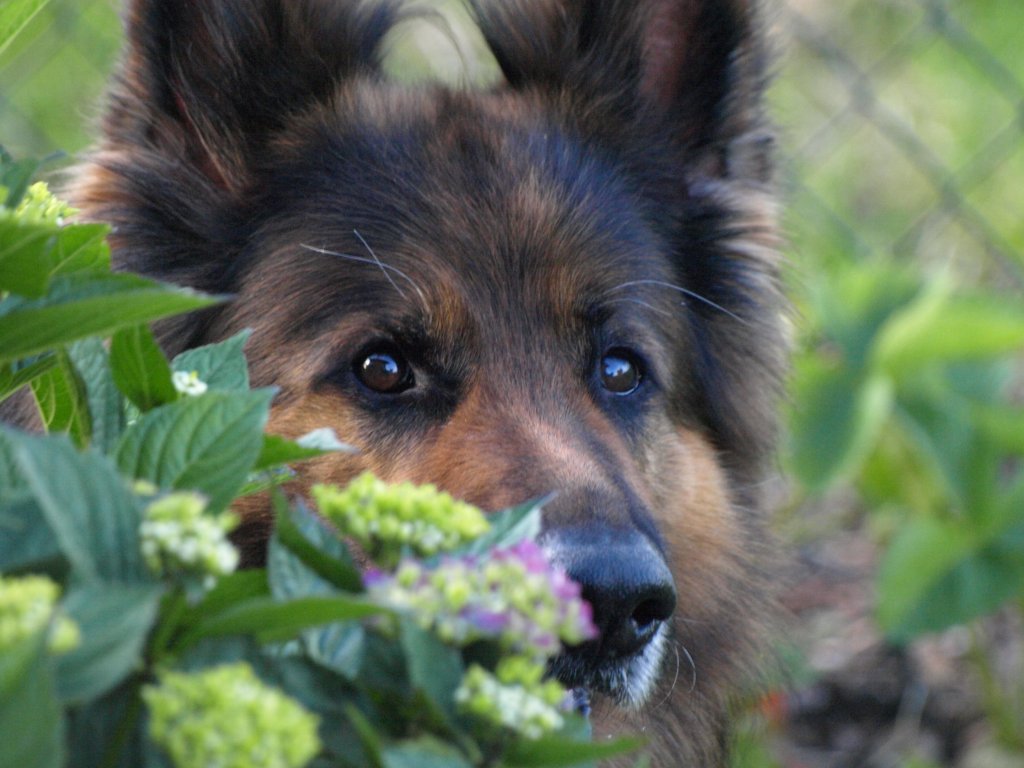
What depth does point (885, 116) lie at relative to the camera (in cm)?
543

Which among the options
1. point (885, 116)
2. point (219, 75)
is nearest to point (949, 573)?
point (219, 75)

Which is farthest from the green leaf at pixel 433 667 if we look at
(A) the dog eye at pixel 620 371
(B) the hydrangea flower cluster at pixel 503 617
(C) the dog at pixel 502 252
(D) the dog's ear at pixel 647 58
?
(D) the dog's ear at pixel 647 58

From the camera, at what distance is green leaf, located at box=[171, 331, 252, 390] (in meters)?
1.24

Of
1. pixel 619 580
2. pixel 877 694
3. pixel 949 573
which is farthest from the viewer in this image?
pixel 877 694

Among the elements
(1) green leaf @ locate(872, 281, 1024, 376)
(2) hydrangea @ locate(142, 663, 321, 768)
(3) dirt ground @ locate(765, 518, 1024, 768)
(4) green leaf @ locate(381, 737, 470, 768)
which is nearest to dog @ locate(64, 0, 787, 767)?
(1) green leaf @ locate(872, 281, 1024, 376)

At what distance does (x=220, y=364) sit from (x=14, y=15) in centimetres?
38

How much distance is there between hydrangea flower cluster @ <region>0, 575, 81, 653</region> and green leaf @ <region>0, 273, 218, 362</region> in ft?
0.86

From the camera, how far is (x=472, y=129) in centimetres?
284

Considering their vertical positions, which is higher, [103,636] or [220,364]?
[103,636]

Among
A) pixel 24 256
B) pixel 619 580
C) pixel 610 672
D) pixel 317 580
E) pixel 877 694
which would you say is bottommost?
pixel 877 694

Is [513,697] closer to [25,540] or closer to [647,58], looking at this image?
[25,540]

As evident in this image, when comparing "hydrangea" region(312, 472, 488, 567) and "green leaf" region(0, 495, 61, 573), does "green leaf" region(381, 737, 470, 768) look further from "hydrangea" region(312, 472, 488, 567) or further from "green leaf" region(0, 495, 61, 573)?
"green leaf" region(0, 495, 61, 573)

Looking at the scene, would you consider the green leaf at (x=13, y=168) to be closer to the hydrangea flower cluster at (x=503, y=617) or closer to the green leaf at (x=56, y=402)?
the green leaf at (x=56, y=402)

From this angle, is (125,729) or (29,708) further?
(125,729)
